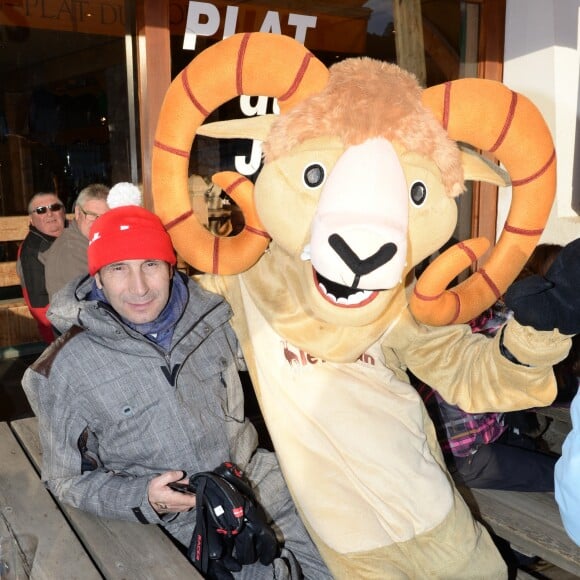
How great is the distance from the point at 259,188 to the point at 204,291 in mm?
414

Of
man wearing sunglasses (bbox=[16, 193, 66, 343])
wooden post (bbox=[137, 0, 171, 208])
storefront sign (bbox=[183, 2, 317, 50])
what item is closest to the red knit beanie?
wooden post (bbox=[137, 0, 171, 208])

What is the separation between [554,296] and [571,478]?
0.40 meters

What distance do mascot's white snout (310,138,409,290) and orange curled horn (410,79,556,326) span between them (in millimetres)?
213

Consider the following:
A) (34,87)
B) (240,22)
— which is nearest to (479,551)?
(240,22)

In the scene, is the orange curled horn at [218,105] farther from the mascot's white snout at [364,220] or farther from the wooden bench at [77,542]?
the wooden bench at [77,542]

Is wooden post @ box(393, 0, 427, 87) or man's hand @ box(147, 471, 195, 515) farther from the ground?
wooden post @ box(393, 0, 427, 87)

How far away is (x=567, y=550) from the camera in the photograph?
204cm

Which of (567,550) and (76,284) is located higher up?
(76,284)

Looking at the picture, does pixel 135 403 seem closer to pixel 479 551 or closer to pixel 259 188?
pixel 259 188

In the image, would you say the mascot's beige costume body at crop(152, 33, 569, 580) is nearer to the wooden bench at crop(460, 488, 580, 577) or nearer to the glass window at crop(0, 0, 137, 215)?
the wooden bench at crop(460, 488, 580, 577)

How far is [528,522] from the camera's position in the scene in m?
2.21

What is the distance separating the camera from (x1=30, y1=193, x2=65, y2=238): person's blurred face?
186 inches

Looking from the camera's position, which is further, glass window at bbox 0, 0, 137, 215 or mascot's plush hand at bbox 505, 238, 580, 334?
glass window at bbox 0, 0, 137, 215

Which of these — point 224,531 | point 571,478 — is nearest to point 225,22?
point 224,531
